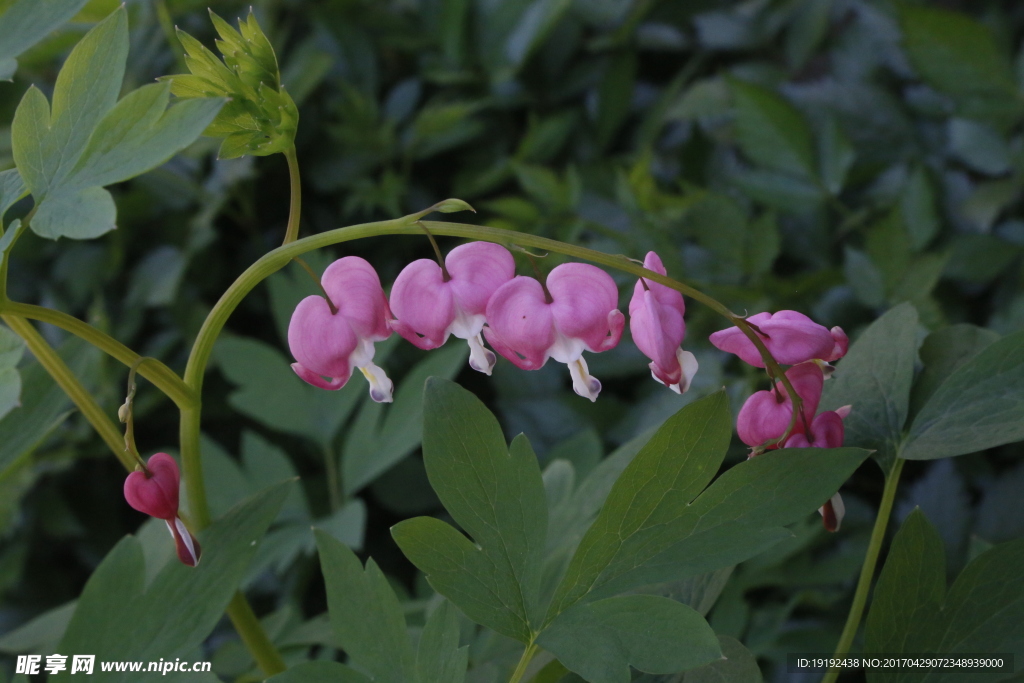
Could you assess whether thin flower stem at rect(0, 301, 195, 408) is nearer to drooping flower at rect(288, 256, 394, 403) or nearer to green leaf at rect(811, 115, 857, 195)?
drooping flower at rect(288, 256, 394, 403)

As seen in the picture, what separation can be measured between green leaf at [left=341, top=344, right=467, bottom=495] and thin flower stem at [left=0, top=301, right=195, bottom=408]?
1.30 ft

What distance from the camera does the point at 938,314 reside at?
2.93 feet

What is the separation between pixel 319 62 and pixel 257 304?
44cm

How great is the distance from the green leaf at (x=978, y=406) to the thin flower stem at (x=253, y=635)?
57 centimetres

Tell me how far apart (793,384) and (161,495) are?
48 centimetres

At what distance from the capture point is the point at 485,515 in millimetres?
537

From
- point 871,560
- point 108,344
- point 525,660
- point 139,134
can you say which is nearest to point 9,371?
point 108,344

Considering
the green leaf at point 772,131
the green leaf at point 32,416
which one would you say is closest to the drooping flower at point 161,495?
the green leaf at point 32,416

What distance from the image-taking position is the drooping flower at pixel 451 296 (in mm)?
595

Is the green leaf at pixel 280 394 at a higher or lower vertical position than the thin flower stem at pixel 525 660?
lower

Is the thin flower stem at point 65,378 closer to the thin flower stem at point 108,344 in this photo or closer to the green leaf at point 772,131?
the thin flower stem at point 108,344

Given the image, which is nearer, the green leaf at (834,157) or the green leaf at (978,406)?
the green leaf at (978,406)

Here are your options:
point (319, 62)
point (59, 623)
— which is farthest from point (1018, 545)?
point (319, 62)

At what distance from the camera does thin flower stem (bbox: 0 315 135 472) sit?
0.65 meters
